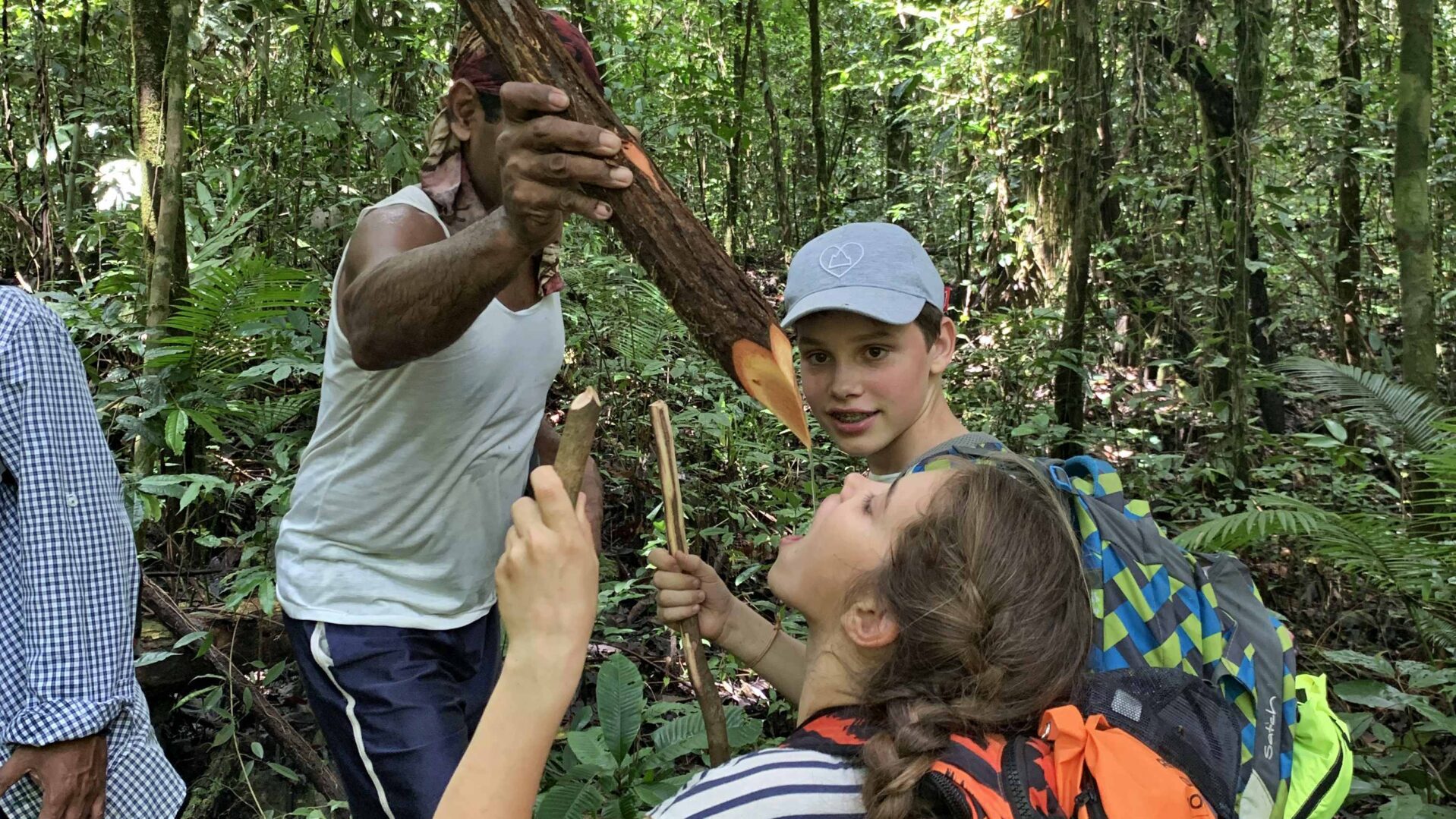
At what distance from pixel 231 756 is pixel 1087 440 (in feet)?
15.3

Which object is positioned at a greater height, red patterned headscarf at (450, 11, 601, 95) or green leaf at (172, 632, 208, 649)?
red patterned headscarf at (450, 11, 601, 95)

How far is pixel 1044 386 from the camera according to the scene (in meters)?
6.27

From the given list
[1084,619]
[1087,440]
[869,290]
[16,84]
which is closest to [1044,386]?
[1087,440]

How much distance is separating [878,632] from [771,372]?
27.2 inches

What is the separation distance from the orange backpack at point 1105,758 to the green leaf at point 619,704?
Answer: 1555mm

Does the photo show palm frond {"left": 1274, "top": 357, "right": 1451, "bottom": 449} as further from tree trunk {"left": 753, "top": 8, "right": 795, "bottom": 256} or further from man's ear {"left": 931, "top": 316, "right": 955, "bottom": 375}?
tree trunk {"left": 753, "top": 8, "right": 795, "bottom": 256}

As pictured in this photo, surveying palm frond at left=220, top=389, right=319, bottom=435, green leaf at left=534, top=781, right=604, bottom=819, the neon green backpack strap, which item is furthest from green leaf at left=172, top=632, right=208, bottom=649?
the neon green backpack strap

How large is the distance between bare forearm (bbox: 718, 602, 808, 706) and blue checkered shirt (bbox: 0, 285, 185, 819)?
135 centimetres

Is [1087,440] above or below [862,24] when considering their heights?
below

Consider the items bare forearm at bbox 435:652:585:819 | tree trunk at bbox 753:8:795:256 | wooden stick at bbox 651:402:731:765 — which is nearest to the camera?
bare forearm at bbox 435:652:585:819

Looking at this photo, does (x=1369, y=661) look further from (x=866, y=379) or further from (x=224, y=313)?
(x=224, y=313)

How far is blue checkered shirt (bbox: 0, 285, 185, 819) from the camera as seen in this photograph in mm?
2043

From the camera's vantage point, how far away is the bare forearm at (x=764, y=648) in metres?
2.20

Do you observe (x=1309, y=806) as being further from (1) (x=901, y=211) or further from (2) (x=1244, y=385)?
(1) (x=901, y=211)
